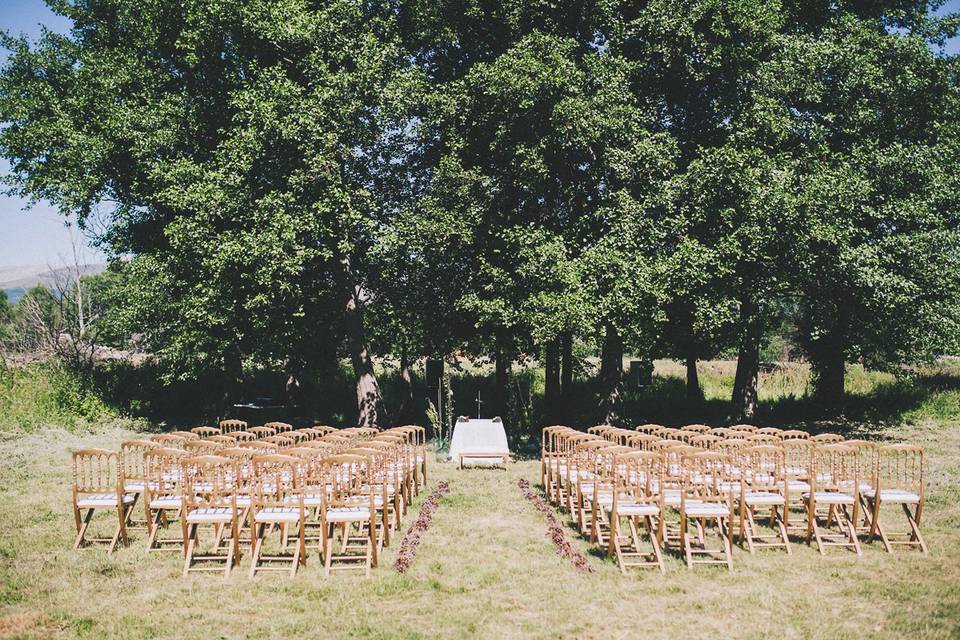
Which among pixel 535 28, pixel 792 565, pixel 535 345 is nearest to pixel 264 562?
pixel 792 565

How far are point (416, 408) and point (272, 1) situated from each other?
47.3 ft

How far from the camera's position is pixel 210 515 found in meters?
8.37

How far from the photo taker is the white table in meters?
16.3

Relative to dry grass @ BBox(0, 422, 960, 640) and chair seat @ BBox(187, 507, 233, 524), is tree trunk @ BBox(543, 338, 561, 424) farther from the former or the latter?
chair seat @ BBox(187, 507, 233, 524)

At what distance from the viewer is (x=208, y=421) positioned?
24.8 metres

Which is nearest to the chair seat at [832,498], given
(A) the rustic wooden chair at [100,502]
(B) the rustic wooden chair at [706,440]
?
(B) the rustic wooden chair at [706,440]

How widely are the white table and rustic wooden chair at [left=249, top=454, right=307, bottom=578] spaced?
7.05 metres

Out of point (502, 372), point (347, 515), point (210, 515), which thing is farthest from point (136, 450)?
point (502, 372)

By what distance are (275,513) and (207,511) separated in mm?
916

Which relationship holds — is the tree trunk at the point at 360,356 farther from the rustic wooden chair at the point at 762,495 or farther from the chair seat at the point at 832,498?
the chair seat at the point at 832,498

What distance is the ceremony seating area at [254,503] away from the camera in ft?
27.0

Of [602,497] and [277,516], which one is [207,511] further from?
[602,497]

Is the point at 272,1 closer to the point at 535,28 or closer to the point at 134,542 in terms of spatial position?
the point at 535,28

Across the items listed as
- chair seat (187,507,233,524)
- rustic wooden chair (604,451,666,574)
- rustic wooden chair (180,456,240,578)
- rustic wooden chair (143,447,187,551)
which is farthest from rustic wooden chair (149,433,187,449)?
rustic wooden chair (604,451,666,574)
